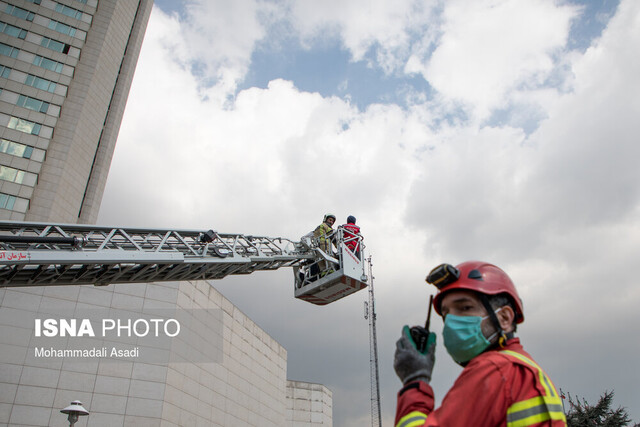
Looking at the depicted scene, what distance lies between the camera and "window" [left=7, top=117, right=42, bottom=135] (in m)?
40.1

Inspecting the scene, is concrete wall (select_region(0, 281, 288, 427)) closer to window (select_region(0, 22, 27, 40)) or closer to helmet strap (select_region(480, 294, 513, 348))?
helmet strap (select_region(480, 294, 513, 348))

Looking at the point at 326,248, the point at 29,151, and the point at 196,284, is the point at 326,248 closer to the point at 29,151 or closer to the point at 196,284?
the point at 196,284

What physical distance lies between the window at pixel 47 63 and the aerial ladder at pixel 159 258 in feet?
139

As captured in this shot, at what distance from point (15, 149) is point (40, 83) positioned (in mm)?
7824

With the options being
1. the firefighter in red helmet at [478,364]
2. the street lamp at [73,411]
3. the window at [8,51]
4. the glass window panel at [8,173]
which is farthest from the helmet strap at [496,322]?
the window at [8,51]

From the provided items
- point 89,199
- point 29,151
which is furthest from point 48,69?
point 89,199

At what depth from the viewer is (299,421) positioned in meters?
37.8

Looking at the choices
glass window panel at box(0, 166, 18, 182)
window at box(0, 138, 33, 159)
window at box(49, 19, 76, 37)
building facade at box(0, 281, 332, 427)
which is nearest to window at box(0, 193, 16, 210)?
glass window panel at box(0, 166, 18, 182)

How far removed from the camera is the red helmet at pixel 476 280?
226 cm

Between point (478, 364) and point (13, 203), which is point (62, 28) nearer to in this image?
point (13, 203)

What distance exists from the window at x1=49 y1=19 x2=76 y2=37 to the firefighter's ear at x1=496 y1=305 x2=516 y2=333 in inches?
2202

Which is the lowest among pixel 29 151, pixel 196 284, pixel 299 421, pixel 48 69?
pixel 299 421

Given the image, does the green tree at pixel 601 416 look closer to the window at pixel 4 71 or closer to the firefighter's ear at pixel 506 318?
the firefighter's ear at pixel 506 318

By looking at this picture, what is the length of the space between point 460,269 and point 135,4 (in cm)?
6702
